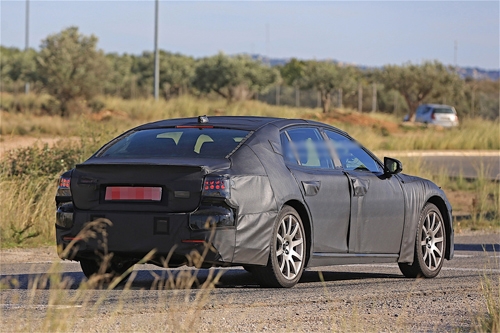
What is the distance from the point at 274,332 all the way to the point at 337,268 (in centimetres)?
494

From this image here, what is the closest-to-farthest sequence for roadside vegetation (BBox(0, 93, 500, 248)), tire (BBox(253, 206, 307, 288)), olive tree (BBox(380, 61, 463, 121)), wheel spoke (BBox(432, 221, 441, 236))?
tire (BBox(253, 206, 307, 288))
wheel spoke (BBox(432, 221, 441, 236))
roadside vegetation (BBox(0, 93, 500, 248))
olive tree (BBox(380, 61, 463, 121))

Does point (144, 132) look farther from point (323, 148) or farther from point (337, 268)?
point (337, 268)

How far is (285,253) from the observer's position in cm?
876

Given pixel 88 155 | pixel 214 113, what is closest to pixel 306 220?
pixel 88 155

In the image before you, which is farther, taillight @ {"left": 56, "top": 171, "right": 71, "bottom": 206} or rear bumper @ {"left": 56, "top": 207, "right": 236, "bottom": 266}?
taillight @ {"left": 56, "top": 171, "right": 71, "bottom": 206}

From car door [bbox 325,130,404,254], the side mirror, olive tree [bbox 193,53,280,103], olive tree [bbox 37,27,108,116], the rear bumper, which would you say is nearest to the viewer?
the rear bumper

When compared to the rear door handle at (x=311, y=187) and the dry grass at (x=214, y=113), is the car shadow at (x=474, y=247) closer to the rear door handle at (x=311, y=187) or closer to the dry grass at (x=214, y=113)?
the rear door handle at (x=311, y=187)

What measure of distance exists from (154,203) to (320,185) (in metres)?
1.63

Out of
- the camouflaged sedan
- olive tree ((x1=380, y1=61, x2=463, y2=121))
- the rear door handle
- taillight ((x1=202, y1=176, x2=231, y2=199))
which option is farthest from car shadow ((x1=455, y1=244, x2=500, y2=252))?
olive tree ((x1=380, y1=61, x2=463, y2=121))

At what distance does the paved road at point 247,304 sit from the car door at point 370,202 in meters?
0.38

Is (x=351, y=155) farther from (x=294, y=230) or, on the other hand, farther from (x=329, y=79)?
(x=329, y=79)

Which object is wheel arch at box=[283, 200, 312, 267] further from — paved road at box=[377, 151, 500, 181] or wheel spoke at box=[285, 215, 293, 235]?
paved road at box=[377, 151, 500, 181]

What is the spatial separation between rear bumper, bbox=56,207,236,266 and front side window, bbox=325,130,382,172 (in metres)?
1.94

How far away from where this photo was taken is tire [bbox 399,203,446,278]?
1024 cm
